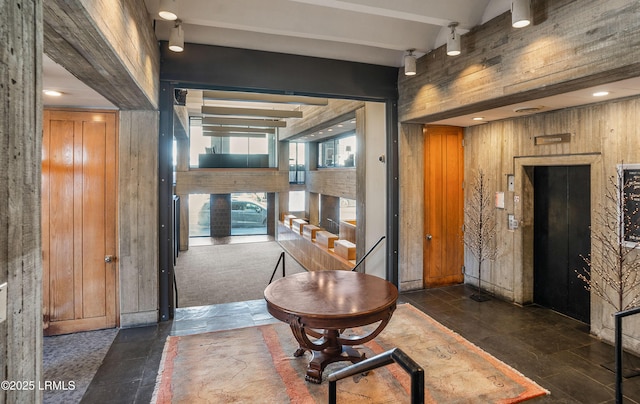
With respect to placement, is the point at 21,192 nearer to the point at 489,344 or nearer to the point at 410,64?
the point at 489,344

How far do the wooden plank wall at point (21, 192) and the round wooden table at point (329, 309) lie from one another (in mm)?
1789

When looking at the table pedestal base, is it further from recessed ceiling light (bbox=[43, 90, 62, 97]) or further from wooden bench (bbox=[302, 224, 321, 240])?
wooden bench (bbox=[302, 224, 321, 240])

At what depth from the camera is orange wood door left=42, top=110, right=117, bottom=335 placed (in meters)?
4.11

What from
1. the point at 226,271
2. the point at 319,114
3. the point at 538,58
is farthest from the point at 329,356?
the point at 319,114

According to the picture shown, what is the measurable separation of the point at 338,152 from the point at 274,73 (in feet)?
17.8

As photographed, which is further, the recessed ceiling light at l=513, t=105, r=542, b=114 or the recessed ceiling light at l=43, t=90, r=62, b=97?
the recessed ceiling light at l=513, t=105, r=542, b=114

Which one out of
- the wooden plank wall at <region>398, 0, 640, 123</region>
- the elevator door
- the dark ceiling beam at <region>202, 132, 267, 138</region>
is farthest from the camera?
the dark ceiling beam at <region>202, 132, 267, 138</region>

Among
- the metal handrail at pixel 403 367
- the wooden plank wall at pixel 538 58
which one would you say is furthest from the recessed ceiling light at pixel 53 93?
the wooden plank wall at pixel 538 58

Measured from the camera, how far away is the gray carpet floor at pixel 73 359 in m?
2.90

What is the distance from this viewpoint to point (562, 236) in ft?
15.3

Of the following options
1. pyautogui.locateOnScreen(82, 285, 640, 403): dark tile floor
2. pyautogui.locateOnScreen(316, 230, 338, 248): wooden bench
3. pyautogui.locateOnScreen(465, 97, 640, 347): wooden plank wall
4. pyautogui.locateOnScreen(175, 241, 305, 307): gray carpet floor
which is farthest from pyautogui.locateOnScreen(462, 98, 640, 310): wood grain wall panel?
pyautogui.locateOnScreen(175, 241, 305, 307): gray carpet floor

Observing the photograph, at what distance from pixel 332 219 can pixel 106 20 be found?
9352 millimetres

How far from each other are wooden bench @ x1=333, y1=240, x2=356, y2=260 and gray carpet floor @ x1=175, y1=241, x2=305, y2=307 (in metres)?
1.68

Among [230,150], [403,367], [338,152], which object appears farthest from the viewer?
[230,150]
